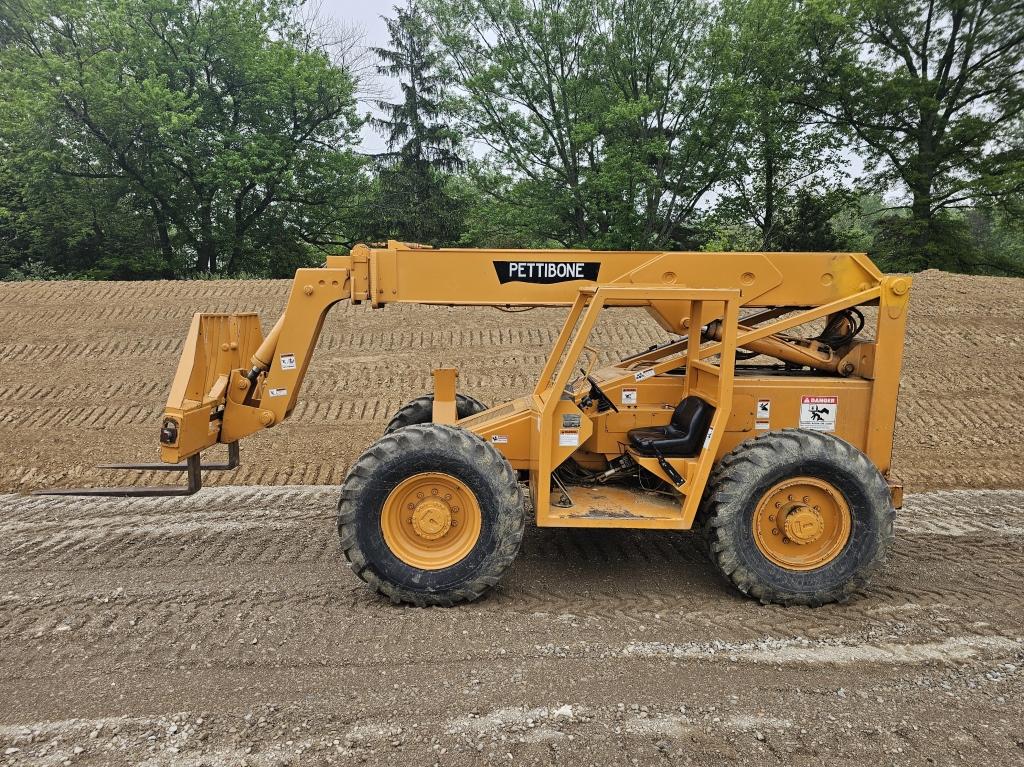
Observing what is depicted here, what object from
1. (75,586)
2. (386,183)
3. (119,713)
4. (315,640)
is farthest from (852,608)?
(386,183)

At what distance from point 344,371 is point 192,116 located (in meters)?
13.8

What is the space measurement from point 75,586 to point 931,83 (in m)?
25.9

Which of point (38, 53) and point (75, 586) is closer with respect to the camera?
point (75, 586)

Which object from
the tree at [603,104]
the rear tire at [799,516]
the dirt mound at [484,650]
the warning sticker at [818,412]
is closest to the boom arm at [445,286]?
the warning sticker at [818,412]

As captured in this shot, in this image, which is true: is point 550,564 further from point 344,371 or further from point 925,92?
point 925,92

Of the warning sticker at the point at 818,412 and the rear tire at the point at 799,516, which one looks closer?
the rear tire at the point at 799,516

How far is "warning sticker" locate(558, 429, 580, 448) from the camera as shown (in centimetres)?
457

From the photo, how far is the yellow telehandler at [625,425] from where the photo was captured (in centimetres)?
428

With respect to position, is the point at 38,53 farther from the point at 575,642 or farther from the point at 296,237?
the point at 575,642

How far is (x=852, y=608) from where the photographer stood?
435cm

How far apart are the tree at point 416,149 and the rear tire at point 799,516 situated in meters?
19.2

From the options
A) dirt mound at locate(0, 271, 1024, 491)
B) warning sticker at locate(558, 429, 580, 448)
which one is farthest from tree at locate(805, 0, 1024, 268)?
warning sticker at locate(558, 429, 580, 448)

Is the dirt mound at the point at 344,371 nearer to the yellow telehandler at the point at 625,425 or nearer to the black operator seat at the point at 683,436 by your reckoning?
the yellow telehandler at the point at 625,425

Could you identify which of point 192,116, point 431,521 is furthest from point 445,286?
point 192,116
